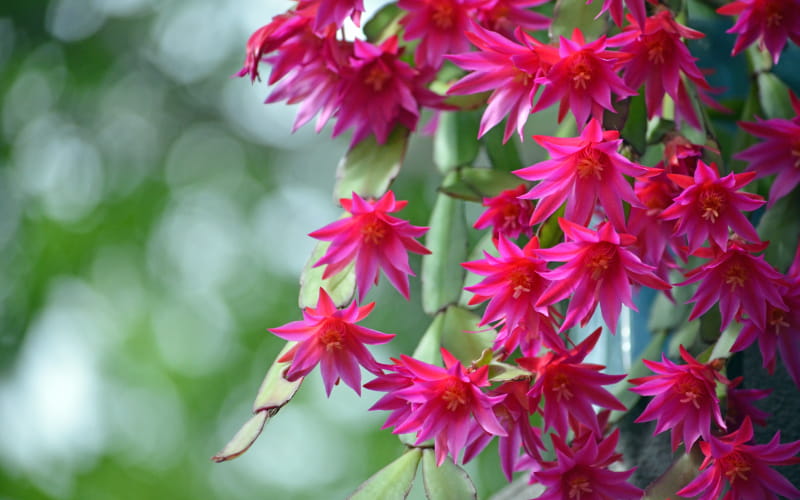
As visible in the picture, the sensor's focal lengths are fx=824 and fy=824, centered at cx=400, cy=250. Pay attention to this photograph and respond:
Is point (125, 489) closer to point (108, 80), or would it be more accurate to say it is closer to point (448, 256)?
point (108, 80)

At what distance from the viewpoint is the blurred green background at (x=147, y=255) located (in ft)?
12.2

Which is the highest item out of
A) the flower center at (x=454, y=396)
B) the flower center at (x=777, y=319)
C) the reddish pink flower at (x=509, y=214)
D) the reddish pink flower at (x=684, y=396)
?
the reddish pink flower at (x=509, y=214)

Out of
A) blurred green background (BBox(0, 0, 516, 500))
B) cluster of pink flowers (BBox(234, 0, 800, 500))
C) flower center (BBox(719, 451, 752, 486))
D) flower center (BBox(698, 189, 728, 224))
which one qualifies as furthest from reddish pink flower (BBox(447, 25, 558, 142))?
blurred green background (BBox(0, 0, 516, 500))

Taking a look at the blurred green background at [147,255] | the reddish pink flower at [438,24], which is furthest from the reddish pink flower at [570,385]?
the blurred green background at [147,255]

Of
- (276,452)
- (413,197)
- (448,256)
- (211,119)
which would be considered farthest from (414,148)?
(276,452)

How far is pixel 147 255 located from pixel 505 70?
12.0 feet

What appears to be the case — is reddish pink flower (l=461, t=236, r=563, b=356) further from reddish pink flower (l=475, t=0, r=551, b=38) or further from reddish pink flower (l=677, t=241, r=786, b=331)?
reddish pink flower (l=475, t=0, r=551, b=38)

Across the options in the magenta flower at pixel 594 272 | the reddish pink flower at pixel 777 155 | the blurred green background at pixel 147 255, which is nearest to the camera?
the magenta flower at pixel 594 272

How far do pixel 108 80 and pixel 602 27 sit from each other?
141 inches

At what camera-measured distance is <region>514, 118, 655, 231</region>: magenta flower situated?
432 mm

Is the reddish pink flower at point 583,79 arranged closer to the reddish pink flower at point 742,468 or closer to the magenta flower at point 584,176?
the magenta flower at point 584,176

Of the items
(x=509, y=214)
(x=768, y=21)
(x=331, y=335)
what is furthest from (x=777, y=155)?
(x=331, y=335)

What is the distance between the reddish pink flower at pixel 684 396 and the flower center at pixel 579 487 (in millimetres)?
47

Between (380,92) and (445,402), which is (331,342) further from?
(380,92)
